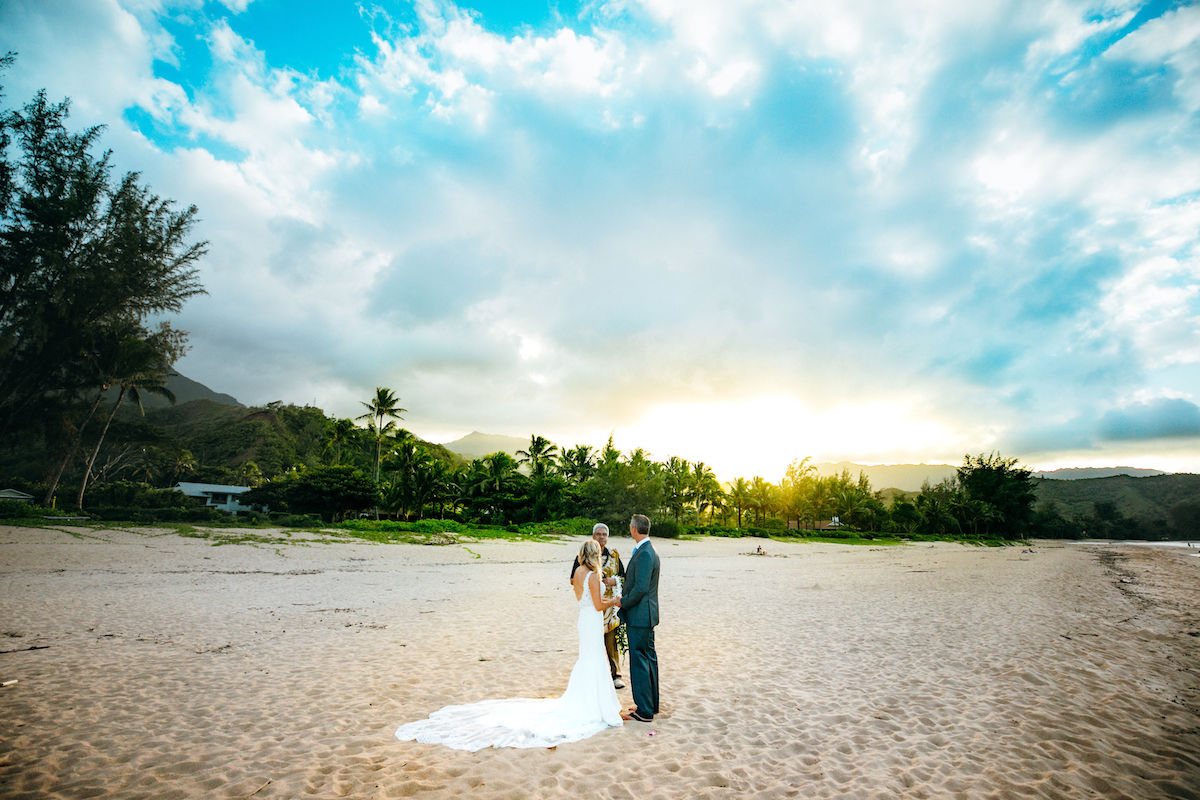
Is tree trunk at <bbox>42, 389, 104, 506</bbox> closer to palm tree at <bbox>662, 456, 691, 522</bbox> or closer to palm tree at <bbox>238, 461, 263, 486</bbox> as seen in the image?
palm tree at <bbox>238, 461, 263, 486</bbox>

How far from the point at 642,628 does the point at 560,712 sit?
1.22 metres

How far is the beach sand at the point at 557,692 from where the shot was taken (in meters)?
4.02

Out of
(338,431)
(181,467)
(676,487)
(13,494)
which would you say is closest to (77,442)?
(338,431)

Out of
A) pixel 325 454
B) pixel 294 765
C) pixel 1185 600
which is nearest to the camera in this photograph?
pixel 294 765

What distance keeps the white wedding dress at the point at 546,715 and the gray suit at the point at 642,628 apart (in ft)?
1.01

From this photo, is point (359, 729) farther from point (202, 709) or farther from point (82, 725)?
point (82, 725)

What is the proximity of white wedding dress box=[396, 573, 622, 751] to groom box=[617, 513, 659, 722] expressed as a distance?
306 millimetres

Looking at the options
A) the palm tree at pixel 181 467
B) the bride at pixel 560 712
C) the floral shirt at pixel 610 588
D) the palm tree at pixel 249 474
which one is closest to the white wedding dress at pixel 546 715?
the bride at pixel 560 712

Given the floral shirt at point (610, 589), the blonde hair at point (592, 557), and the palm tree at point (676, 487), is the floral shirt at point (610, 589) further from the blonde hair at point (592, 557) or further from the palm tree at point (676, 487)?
the palm tree at point (676, 487)

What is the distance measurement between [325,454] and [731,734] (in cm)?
7028

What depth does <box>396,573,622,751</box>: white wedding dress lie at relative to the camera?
4.63 m

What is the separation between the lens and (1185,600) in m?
16.1

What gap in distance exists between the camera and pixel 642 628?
17.2 feet

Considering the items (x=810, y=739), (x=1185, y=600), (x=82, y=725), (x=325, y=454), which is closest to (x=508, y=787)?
(x=810, y=739)
